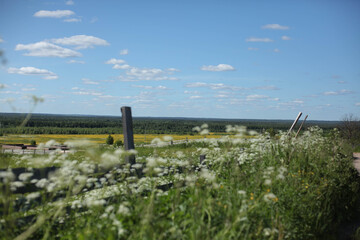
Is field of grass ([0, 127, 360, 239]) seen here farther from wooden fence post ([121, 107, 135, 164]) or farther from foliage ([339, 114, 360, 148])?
foliage ([339, 114, 360, 148])

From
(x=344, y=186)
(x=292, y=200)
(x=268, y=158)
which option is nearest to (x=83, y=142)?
(x=292, y=200)

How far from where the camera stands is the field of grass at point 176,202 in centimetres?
322

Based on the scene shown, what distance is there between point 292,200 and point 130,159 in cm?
257

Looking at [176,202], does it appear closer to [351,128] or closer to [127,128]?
[127,128]

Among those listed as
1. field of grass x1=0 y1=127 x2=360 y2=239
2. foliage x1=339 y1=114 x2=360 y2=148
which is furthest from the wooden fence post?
foliage x1=339 y1=114 x2=360 y2=148

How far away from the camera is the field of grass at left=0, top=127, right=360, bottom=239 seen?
322 centimetres

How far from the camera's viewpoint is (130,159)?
216 inches

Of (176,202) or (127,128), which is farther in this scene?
(127,128)

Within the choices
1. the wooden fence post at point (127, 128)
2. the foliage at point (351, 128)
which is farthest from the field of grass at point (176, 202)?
the foliage at point (351, 128)

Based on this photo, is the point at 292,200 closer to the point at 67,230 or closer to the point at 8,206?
the point at 67,230

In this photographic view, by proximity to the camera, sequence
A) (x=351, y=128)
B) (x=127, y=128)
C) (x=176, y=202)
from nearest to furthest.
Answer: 1. (x=176, y=202)
2. (x=127, y=128)
3. (x=351, y=128)

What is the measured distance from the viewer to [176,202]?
11.8 ft

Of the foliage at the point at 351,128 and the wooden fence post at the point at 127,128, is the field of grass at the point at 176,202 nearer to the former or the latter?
the wooden fence post at the point at 127,128

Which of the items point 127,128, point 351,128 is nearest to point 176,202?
point 127,128
